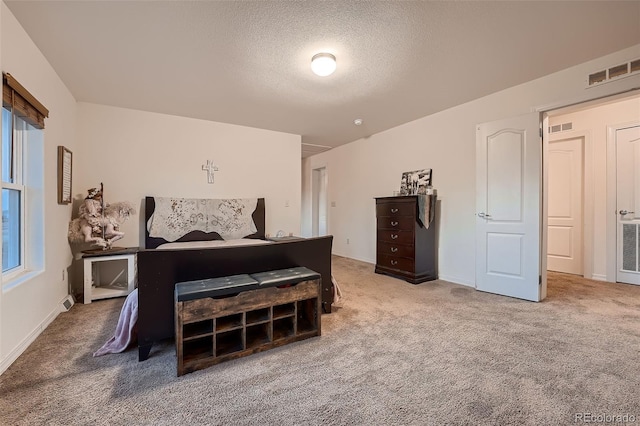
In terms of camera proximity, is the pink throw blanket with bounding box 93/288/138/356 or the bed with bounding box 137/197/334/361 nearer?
the bed with bounding box 137/197/334/361

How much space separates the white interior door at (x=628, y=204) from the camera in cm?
354

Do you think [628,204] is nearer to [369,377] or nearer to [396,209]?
[396,209]

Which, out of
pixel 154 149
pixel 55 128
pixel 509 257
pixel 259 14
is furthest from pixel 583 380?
pixel 154 149

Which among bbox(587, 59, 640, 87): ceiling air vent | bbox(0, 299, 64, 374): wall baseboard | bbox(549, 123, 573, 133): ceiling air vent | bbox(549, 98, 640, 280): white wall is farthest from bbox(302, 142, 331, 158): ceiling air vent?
bbox(0, 299, 64, 374): wall baseboard

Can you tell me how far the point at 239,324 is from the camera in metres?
1.85

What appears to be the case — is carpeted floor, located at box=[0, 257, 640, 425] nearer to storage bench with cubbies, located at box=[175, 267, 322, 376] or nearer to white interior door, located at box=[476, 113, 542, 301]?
storage bench with cubbies, located at box=[175, 267, 322, 376]

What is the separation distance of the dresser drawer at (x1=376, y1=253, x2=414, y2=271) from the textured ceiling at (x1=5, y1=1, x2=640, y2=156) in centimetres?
218

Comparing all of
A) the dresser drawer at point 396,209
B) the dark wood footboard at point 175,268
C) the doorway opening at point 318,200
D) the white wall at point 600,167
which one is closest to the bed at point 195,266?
the dark wood footboard at point 175,268

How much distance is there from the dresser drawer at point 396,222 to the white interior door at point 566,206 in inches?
101

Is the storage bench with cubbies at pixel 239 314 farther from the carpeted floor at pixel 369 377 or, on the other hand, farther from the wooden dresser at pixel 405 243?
the wooden dresser at pixel 405 243

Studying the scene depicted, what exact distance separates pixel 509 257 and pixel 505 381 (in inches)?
77.3

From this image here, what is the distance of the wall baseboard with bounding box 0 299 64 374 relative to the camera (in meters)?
1.70

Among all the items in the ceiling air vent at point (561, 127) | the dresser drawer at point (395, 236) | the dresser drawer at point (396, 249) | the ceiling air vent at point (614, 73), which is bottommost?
the dresser drawer at point (396, 249)

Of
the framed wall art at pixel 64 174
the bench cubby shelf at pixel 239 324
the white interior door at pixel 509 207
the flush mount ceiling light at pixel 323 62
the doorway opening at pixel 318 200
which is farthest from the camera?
the doorway opening at pixel 318 200
